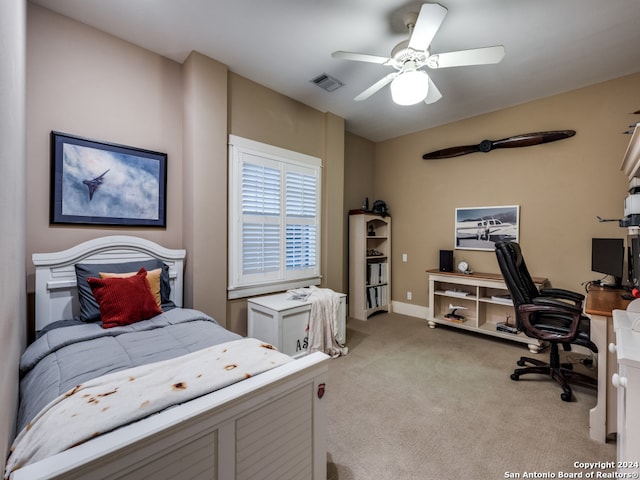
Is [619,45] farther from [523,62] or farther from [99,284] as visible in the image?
[99,284]

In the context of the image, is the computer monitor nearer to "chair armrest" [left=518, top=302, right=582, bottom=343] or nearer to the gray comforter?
"chair armrest" [left=518, top=302, right=582, bottom=343]

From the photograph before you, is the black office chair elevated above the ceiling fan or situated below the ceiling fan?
below

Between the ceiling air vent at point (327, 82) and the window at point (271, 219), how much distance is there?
80 centimetres

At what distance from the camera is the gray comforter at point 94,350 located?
1.27m

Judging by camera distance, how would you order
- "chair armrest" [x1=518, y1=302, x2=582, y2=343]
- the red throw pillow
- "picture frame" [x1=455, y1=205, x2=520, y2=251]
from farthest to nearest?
"picture frame" [x1=455, y1=205, x2=520, y2=251] → "chair armrest" [x1=518, y1=302, x2=582, y2=343] → the red throw pillow

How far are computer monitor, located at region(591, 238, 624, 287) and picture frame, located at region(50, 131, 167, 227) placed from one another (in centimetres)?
421

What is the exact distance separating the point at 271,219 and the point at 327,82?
161 centimetres

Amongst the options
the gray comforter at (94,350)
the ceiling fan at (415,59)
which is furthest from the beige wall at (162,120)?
the ceiling fan at (415,59)

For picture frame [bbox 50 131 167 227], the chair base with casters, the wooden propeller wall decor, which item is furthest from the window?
the chair base with casters

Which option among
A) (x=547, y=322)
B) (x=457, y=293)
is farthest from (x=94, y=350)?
(x=457, y=293)

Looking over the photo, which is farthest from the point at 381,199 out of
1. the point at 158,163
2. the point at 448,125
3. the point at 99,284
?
the point at 99,284

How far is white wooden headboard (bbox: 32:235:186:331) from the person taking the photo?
200 cm

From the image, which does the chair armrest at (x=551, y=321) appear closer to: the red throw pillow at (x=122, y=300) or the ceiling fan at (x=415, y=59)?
the ceiling fan at (x=415, y=59)

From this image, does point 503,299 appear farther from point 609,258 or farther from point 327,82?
point 327,82
